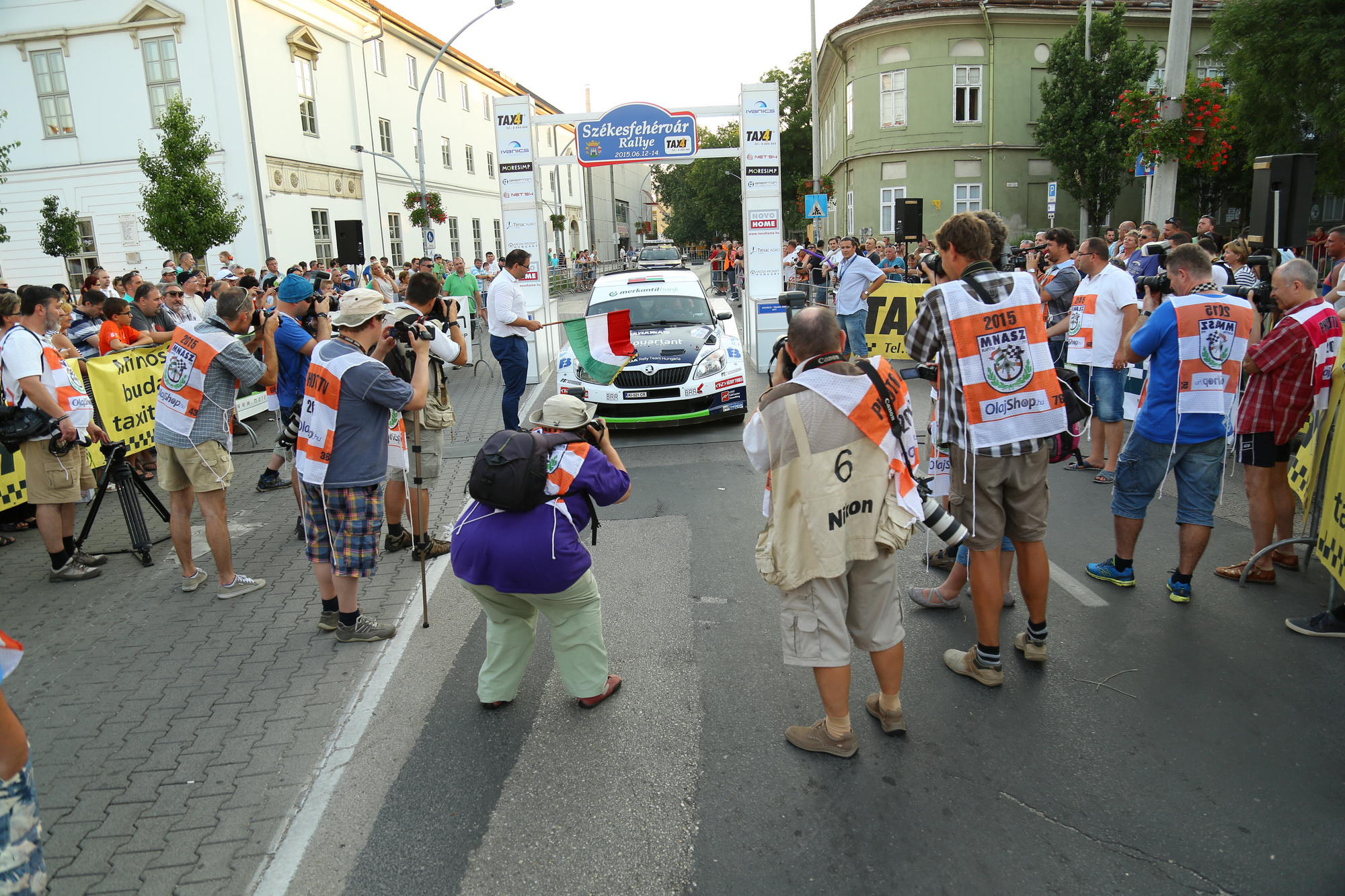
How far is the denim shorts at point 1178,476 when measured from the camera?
15.3 ft

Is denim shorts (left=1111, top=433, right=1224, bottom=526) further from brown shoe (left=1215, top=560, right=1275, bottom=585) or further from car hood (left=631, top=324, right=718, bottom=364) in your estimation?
car hood (left=631, top=324, right=718, bottom=364)

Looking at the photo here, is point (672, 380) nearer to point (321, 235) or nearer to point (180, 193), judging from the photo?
point (180, 193)

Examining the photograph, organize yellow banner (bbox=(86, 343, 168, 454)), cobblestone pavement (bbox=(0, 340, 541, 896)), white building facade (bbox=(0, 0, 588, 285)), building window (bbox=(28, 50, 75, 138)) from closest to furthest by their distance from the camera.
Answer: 1. cobblestone pavement (bbox=(0, 340, 541, 896))
2. yellow banner (bbox=(86, 343, 168, 454))
3. white building facade (bbox=(0, 0, 588, 285))
4. building window (bbox=(28, 50, 75, 138))

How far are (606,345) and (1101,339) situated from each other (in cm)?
425

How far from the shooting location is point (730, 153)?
15977mm

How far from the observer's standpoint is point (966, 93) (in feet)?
112

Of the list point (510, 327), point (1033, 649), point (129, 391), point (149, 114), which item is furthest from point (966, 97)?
point (1033, 649)

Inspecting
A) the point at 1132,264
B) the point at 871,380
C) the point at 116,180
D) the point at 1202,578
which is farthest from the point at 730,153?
the point at 116,180

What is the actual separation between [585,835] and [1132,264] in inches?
428

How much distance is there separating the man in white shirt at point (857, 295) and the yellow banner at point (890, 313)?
0.17 meters

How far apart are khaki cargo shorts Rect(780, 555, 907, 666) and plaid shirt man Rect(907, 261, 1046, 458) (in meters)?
0.85

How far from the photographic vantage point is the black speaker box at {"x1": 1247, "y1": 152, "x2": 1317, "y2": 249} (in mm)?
8227

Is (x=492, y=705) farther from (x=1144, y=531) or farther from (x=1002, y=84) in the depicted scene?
(x=1002, y=84)

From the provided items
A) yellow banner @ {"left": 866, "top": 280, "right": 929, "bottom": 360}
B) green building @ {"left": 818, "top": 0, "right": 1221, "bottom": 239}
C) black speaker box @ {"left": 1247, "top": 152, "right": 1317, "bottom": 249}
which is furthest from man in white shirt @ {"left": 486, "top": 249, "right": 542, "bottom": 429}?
green building @ {"left": 818, "top": 0, "right": 1221, "bottom": 239}
